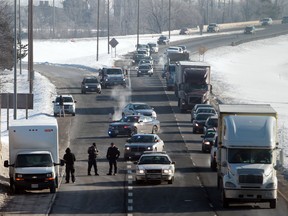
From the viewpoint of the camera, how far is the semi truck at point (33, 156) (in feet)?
117

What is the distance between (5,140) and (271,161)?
21698mm

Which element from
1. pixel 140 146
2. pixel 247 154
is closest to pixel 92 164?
pixel 140 146

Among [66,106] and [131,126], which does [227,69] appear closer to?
[66,106]

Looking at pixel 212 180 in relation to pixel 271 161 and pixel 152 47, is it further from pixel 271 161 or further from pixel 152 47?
pixel 152 47

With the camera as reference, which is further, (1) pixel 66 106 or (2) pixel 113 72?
(2) pixel 113 72

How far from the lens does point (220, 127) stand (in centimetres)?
3631

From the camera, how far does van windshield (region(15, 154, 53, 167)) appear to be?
3597cm

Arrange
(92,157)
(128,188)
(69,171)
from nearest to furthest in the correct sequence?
(128,188) → (69,171) → (92,157)

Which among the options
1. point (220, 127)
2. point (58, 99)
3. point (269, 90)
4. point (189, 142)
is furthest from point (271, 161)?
point (269, 90)

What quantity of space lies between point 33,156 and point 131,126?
1924 cm

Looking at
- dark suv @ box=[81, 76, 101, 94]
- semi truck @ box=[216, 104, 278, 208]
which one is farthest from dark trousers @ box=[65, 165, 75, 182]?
dark suv @ box=[81, 76, 101, 94]

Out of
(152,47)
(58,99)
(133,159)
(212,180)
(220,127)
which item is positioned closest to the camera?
(220,127)

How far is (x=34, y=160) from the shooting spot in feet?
118

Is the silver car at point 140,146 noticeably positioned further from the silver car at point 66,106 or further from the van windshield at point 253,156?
the silver car at point 66,106
